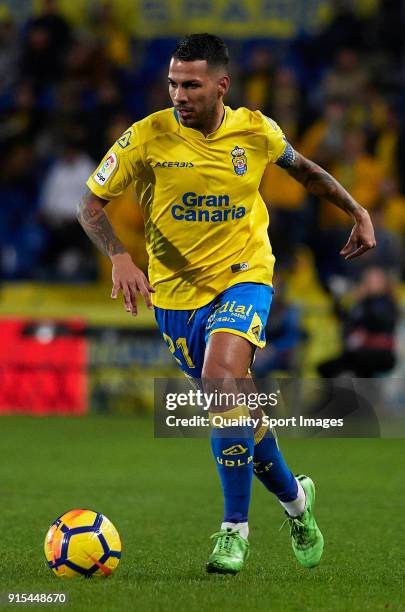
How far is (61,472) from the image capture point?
9.60 m

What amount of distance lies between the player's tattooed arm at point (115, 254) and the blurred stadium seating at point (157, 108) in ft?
24.9

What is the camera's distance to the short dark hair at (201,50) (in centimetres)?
572

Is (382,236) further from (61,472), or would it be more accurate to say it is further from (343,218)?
(61,472)

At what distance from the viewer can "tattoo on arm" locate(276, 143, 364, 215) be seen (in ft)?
20.3

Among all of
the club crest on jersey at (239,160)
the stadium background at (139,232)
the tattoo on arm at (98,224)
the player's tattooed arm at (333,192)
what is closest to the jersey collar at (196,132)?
the club crest on jersey at (239,160)

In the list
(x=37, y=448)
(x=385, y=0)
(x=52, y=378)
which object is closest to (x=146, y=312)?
(x=52, y=378)

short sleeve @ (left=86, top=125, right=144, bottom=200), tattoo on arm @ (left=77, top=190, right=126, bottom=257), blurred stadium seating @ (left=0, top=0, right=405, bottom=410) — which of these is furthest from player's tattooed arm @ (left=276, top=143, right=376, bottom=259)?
blurred stadium seating @ (left=0, top=0, right=405, bottom=410)

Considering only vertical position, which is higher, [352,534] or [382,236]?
[382,236]

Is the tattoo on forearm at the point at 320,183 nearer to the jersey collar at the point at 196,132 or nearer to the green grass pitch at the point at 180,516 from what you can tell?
the jersey collar at the point at 196,132

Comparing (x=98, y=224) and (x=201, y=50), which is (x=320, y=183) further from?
(x=98, y=224)

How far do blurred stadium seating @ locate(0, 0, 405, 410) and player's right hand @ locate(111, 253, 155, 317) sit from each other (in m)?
7.83

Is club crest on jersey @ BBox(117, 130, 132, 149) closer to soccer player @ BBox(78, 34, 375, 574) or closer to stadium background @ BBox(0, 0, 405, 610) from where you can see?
soccer player @ BBox(78, 34, 375, 574)

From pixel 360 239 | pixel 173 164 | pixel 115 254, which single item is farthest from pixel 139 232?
pixel 115 254

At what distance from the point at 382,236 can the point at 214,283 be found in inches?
318
